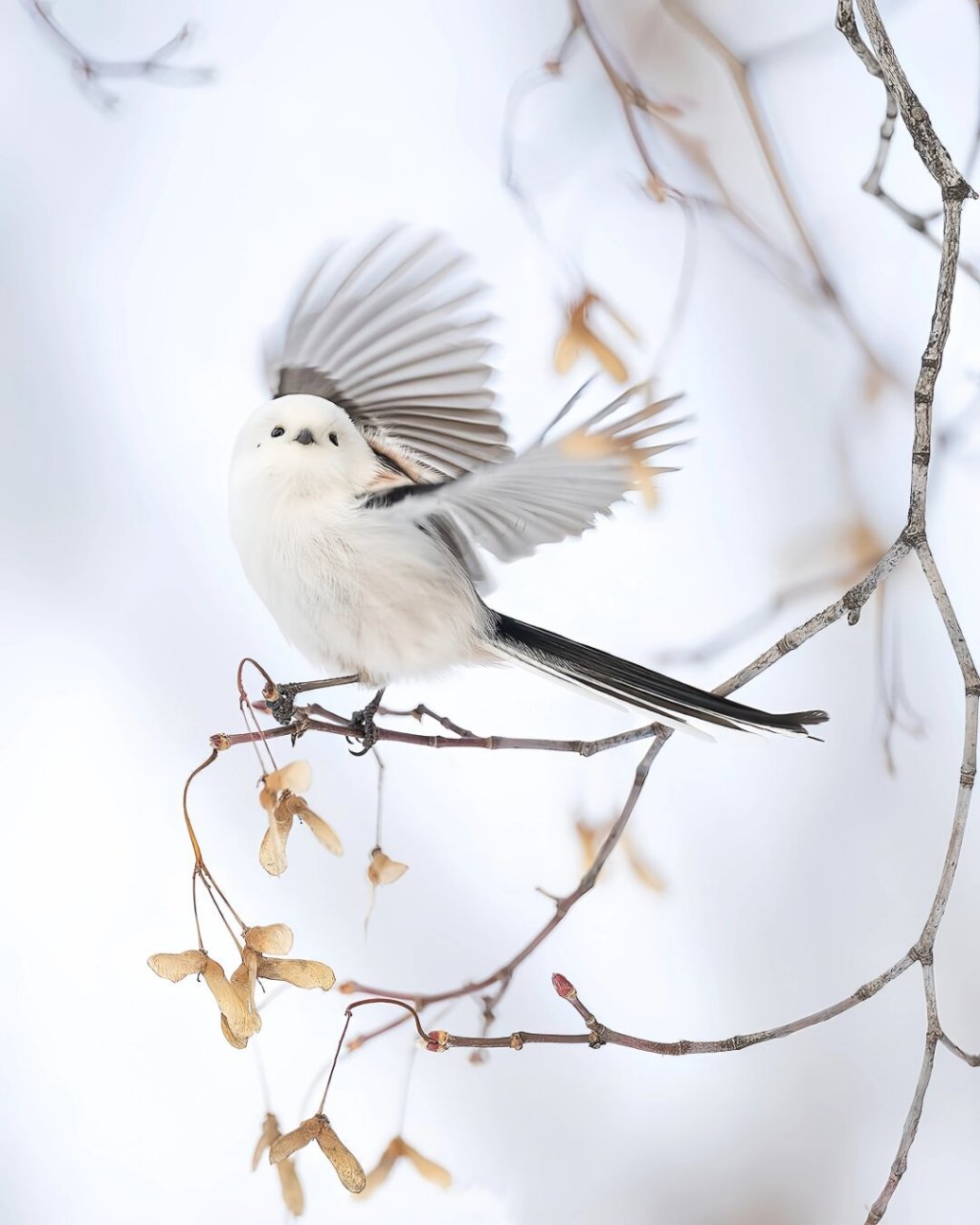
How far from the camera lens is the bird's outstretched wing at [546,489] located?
0.27 metres

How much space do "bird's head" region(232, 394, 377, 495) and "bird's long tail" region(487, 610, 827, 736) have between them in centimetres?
8

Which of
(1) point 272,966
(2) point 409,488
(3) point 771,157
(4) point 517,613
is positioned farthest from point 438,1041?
(3) point 771,157

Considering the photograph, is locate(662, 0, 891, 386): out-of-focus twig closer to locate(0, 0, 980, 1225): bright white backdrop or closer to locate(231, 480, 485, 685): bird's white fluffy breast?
locate(0, 0, 980, 1225): bright white backdrop

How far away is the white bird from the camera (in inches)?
12.1

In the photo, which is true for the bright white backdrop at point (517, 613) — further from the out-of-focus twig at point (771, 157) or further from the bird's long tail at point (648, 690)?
the bird's long tail at point (648, 690)

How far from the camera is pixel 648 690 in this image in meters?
0.34

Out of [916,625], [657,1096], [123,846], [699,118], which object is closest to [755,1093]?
[657,1096]

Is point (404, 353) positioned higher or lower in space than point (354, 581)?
higher

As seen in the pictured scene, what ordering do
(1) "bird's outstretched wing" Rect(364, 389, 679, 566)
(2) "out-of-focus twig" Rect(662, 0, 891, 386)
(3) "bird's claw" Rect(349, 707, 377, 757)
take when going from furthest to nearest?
(2) "out-of-focus twig" Rect(662, 0, 891, 386), (3) "bird's claw" Rect(349, 707, 377, 757), (1) "bird's outstretched wing" Rect(364, 389, 679, 566)

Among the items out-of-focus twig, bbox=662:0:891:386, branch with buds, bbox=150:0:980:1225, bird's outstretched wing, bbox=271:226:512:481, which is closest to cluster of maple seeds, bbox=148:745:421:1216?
branch with buds, bbox=150:0:980:1225

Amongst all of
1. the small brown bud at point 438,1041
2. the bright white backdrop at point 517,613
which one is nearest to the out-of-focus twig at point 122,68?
the bright white backdrop at point 517,613

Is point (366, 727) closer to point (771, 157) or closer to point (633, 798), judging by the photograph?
point (633, 798)

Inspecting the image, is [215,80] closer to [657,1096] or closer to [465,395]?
[465,395]

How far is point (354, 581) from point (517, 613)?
24cm
